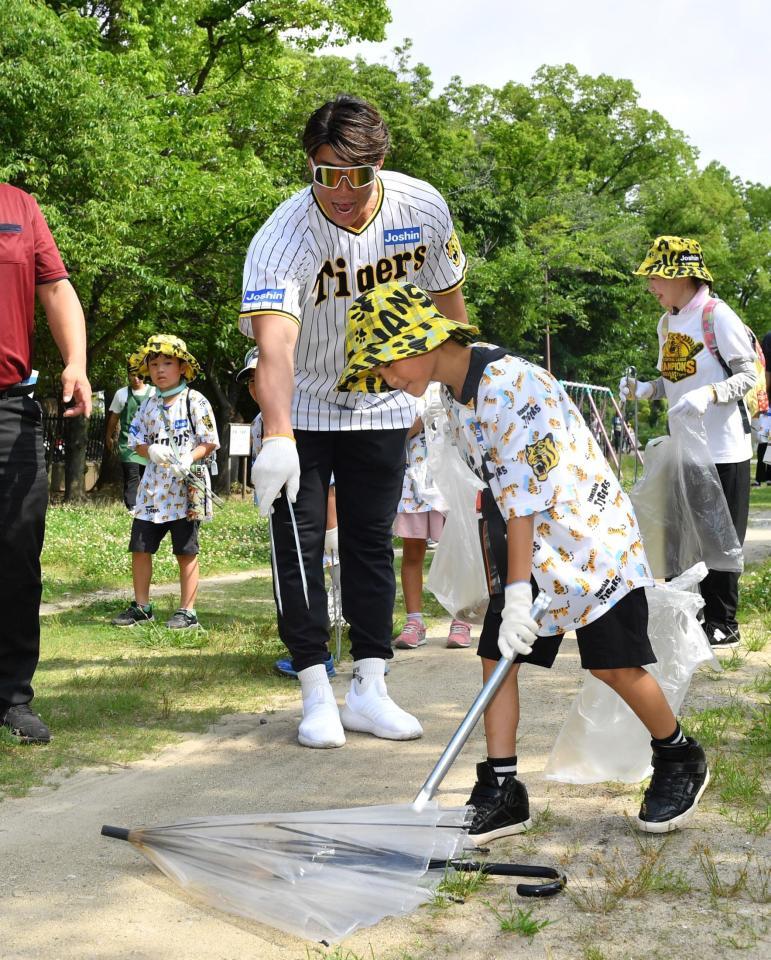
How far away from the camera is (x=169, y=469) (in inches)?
253

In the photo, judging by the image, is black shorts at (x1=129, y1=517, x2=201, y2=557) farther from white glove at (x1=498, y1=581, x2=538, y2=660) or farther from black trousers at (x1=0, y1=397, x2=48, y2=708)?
white glove at (x1=498, y1=581, x2=538, y2=660)

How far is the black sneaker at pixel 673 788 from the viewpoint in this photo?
288 centimetres

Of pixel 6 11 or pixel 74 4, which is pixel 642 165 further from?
pixel 6 11

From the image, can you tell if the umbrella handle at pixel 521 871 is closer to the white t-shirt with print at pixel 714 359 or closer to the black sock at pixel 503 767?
the black sock at pixel 503 767

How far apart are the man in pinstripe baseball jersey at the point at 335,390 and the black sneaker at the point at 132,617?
2.57 meters

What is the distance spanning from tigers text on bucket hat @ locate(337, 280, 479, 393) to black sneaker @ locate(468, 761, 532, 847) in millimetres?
1076

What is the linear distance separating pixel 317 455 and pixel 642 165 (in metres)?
37.3

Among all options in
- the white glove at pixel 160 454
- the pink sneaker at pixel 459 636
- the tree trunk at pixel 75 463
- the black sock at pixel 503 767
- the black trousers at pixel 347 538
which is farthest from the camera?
the tree trunk at pixel 75 463

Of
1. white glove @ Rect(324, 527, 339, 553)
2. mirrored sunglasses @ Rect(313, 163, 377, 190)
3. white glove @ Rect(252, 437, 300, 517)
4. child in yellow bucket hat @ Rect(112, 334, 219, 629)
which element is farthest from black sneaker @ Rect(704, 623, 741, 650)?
mirrored sunglasses @ Rect(313, 163, 377, 190)

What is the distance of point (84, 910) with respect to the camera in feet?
8.27

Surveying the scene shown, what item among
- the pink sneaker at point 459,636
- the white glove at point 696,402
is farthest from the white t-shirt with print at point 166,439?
the white glove at point 696,402

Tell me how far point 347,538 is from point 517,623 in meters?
1.49

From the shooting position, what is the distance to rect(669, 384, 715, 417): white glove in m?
5.15

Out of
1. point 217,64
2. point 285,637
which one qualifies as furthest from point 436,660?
point 217,64
